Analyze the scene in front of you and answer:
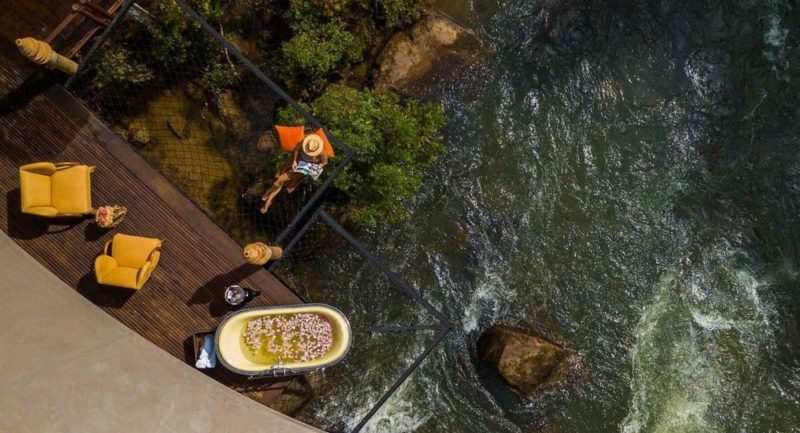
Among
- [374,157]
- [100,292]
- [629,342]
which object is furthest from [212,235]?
[629,342]

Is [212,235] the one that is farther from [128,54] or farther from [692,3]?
[692,3]

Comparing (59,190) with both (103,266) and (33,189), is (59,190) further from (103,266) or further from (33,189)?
(103,266)

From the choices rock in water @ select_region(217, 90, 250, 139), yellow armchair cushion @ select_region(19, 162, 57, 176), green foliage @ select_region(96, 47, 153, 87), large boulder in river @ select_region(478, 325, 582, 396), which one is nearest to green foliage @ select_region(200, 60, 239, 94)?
rock in water @ select_region(217, 90, 250, 139)

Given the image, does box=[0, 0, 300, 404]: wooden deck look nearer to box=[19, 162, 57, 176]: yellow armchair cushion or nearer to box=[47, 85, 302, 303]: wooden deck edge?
box=[47, 85, 302, 303]: wooden deck edge

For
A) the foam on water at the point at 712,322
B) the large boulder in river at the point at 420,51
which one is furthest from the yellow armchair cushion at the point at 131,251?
the foam on water at the point at 712,322

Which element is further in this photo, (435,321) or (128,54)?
(435,321)

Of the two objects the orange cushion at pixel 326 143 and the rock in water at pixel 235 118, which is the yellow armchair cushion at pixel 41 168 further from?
the orange cushion at pixel 326 143
